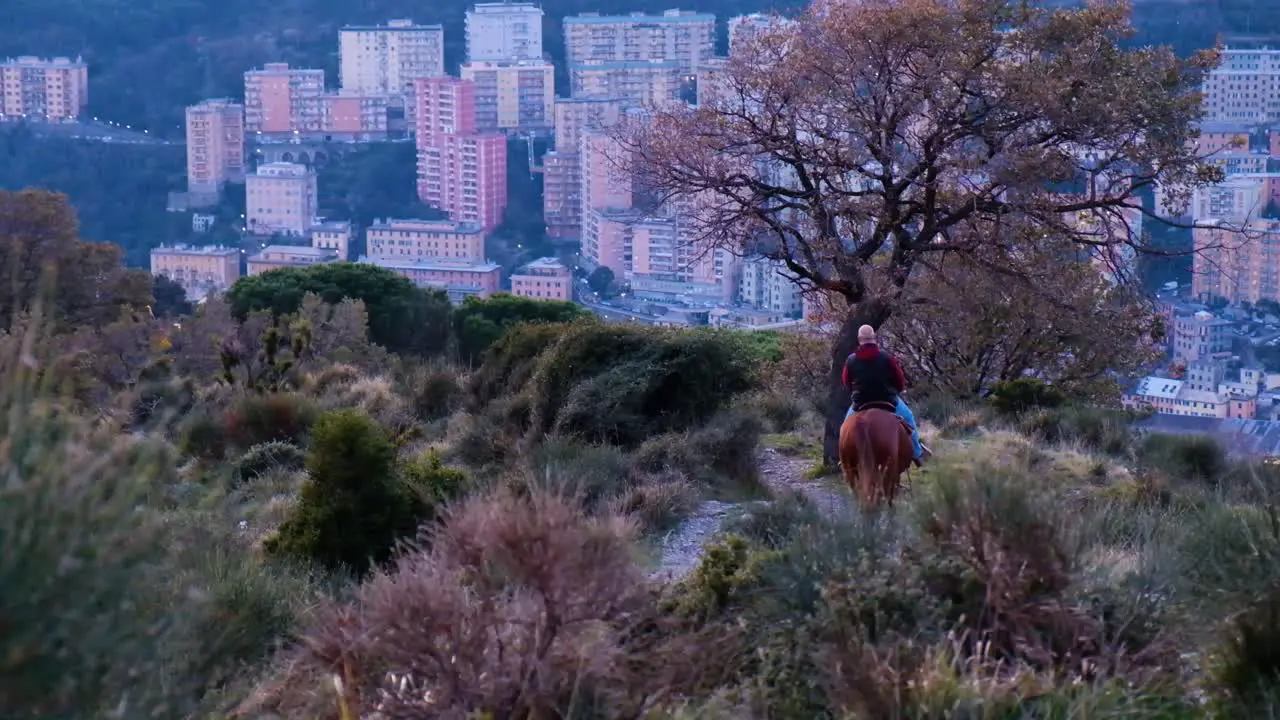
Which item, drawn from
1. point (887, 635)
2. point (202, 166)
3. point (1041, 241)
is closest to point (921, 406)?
point (1041, 241)

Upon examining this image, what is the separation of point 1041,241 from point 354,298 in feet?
55.4

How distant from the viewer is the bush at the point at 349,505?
337 inches

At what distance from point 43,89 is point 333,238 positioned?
2032 centimetres

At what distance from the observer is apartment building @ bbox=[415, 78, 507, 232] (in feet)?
240

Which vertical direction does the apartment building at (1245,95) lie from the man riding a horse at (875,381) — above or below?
above

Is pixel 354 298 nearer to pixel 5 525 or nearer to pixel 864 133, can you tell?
pixel 864 133

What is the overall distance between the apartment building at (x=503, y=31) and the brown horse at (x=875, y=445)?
88078 millimetres

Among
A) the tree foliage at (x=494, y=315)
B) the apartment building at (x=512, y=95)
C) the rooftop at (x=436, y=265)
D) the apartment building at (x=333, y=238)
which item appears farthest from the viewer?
the apartment building at (x=512, y=95)

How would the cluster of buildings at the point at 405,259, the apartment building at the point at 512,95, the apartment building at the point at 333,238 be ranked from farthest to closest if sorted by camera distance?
the apartment building at the point at 512,95
the apartment building at the point at 333,238
the cluster of buildings at the point at 405,259

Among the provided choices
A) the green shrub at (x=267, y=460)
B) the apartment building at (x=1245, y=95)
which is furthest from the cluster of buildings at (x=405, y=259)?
the green shrub at (x=267, y=460)

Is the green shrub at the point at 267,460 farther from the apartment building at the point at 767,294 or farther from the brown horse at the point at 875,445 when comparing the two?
the apartment building at the point at 767,294

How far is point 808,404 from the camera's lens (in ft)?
58.7

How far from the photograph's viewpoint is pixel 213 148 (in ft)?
249

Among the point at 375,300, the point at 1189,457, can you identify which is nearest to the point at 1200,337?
the point at 1189,457
